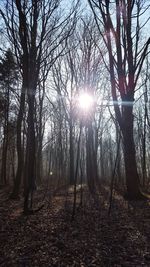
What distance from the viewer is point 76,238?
15.5ft

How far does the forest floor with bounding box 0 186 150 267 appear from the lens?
3717mm

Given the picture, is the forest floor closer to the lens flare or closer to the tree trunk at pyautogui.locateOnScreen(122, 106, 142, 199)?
the tree trunk at pyautogui.locateOnScreen(122, 106, 142, 199)

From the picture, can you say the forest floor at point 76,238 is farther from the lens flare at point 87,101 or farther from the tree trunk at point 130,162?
the lens flare at point 87,101

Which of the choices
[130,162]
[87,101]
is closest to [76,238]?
[130,162]

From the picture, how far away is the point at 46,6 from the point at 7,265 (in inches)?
292

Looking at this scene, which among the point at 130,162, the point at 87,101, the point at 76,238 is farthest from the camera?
the point at 87,101

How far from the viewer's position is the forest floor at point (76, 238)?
146 inches

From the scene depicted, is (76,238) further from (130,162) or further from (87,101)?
(87,101)

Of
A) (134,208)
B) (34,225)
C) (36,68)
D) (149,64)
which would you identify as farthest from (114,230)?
(149,64)

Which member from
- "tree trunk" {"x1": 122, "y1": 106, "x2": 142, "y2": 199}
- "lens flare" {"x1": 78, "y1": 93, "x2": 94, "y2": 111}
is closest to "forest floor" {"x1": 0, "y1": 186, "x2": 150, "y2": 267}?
"tree trunk" {"x1": 122, "y1": 106, "x2": 142, "y2": 199}

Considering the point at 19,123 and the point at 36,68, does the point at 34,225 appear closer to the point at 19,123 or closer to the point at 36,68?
the point at 36,68

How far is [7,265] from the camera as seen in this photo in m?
3.54

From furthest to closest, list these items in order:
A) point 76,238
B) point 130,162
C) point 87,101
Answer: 1. point 87,101
2. point 130,162
3. point 76,238

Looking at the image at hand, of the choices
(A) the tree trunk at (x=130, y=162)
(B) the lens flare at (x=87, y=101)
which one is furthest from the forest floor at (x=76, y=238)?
(B) the lens flare at (x=87, y=101)
